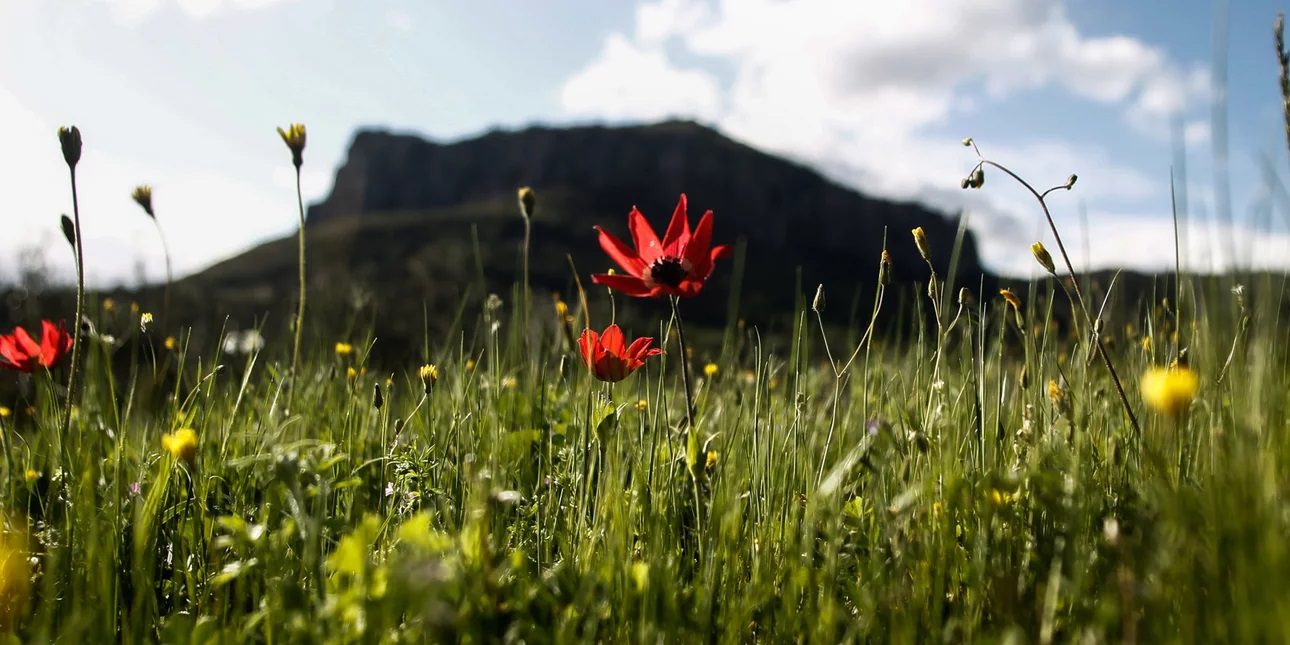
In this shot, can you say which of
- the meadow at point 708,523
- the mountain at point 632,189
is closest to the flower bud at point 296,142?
the meadow at point 708,523

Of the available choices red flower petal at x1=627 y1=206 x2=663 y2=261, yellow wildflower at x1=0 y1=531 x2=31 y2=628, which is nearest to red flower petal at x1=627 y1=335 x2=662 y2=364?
red flower petal at x1=627 y1=206 x2=663 y2=261

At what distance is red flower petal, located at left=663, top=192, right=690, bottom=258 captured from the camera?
2.03 metres

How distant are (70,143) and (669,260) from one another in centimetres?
146

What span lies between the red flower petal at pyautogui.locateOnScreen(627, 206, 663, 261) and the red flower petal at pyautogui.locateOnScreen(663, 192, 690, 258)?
0.02m

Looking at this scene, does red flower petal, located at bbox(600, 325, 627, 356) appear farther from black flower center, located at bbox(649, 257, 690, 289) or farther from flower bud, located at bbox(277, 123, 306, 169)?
flower bud, located at bbox(277, 123, 306, 169)

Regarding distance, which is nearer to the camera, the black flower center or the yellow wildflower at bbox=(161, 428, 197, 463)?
the yellow wildflower at bbox=(161, 428, 197, 463)

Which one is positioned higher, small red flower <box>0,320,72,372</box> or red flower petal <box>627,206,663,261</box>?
red flower petal <box>627,206,663,261</box>

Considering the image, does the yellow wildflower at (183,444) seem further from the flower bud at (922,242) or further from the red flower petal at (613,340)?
the flower bud at (922,242)

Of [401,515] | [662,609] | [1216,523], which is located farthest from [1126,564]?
[401,515]

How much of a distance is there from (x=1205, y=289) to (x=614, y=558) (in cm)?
128

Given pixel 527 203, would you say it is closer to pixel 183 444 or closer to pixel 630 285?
pixel 630 285

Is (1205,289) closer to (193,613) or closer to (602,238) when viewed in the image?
(602,238)

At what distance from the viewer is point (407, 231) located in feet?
302

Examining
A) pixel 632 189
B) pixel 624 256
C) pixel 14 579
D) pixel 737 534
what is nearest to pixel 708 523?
pixel 737 534
